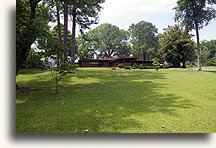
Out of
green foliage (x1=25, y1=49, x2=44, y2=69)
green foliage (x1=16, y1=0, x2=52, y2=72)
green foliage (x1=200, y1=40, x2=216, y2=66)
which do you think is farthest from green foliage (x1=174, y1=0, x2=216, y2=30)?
green foliage (x1=25, y1=49, x2=44, y2=69)

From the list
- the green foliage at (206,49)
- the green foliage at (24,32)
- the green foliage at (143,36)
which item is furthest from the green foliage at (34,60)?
the green foliage at (206,49)

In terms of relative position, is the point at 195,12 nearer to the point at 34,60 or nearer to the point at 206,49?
the point at 206,49

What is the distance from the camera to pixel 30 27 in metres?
3.74

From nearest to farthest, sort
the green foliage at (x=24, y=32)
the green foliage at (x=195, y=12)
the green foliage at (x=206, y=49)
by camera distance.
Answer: the green foliage at (x=195, y=12)
the green foliage at (x=24, y=32)
the green foliage at (x=206, y=49)

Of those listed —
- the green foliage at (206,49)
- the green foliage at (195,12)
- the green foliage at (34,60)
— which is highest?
the green foliage at (195,12)

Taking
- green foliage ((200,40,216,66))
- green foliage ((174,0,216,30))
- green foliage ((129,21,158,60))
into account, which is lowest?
green foliage ((200,40,216,66))

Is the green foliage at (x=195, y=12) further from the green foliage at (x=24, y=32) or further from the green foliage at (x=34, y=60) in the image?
the green foliage at (x=34, y=60)

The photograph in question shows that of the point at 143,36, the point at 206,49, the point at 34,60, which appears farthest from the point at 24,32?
the point at 206,49

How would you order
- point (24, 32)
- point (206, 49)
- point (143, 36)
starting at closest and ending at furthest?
point (24, 32)
point (143, 36)
point (206, 49)

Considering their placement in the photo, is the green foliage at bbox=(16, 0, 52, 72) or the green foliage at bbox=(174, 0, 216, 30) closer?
the green foliage at bbox=(174, 0, 216, 30)

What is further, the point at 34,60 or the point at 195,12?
the point at 34,60

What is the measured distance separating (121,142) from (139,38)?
10.2 feet

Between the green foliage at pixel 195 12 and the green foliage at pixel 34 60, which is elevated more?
the green foliage at pixel 195 12

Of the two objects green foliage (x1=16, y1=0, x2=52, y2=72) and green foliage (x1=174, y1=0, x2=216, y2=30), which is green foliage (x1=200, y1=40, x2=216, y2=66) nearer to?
green foliage (x1=174, y1=0, x2=216, y2=30)
